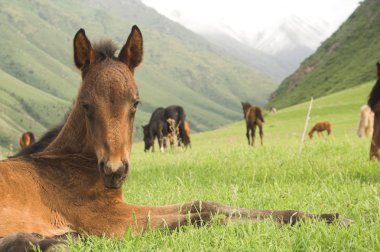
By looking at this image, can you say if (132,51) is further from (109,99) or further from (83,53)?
(109,99)

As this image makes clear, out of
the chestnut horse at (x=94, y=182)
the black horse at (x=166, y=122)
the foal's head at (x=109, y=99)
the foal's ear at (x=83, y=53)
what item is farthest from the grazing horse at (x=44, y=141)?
the black horse at (x=166, y=122)

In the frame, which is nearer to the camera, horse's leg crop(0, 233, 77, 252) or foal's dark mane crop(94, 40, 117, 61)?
horse's leg crop(0, 233, 77, 252)

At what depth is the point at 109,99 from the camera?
5.40m

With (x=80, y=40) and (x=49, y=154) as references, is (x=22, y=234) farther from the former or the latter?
(x=80, y=40)

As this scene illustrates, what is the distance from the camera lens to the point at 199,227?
5148mm

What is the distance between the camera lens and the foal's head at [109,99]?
195 inches

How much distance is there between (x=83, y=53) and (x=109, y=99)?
97 centimetres

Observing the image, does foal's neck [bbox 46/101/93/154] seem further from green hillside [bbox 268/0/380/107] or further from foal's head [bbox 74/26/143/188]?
green hillside [bbox 268/0/380/107]

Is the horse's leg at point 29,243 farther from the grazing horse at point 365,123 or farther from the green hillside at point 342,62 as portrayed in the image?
the green hillside at point 342,62

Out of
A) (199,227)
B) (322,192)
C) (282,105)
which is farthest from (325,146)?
(282,105)

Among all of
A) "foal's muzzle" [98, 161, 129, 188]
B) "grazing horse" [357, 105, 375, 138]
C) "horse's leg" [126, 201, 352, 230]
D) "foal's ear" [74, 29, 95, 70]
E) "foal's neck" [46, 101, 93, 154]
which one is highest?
"grazing horse" [357, 105, 375, 138]

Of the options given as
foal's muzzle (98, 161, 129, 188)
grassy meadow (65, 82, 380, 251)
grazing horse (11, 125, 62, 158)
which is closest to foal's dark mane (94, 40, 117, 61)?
grazing horse (11, 125, 62, 158)

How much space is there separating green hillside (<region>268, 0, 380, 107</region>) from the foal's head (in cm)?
10938

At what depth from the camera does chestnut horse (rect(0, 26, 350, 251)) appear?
498cm
